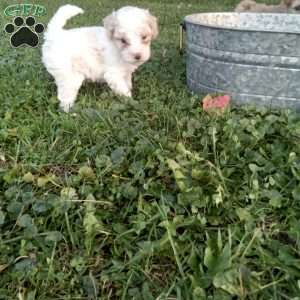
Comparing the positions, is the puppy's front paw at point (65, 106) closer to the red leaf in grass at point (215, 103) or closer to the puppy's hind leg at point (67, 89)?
the puppy's hind leg at point (67, 89)

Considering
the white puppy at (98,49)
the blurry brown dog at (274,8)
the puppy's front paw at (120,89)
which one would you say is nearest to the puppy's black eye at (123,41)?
the white puppy at (98,49)

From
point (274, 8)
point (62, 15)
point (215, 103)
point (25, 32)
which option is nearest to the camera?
point (215, 103)

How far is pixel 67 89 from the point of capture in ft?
11.3

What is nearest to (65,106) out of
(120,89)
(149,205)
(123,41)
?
(120,89)

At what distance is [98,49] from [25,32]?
39.7 inches

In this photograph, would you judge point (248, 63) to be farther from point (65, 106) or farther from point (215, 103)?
point (65, 106)

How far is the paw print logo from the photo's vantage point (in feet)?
13.7

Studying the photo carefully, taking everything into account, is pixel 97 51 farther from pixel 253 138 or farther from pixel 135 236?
pixel 135 236

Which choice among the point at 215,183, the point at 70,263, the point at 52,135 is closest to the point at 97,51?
the point at 52,135

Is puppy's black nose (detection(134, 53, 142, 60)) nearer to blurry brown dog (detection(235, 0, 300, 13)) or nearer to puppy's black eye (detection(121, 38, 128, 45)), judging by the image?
puppy's black eye (detection(121, 38, 128, 45))

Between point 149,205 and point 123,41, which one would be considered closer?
point 149,205

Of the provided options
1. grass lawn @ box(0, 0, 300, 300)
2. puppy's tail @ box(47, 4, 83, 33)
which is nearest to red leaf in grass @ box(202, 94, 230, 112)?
grass lawn @ box(0, 0, 300, 300)

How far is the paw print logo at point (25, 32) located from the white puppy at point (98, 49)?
0.73m

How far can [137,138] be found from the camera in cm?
271
